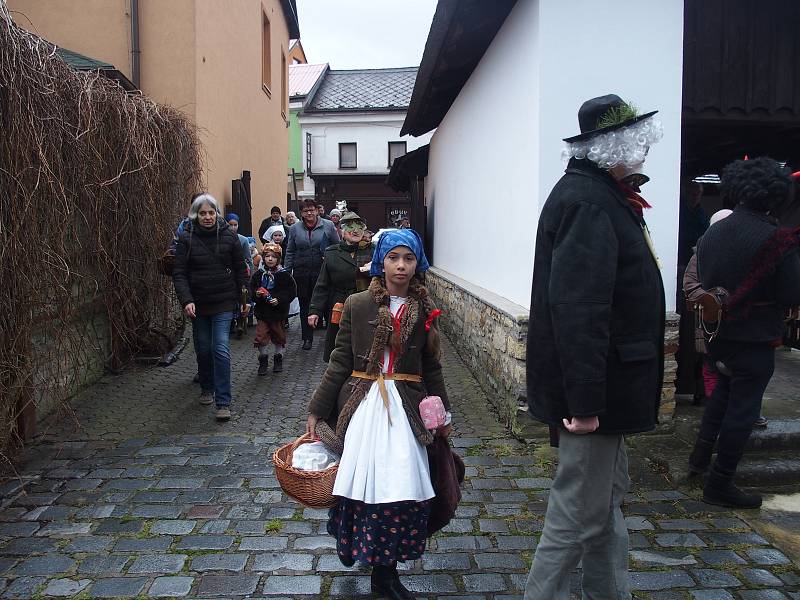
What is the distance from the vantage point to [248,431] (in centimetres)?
532

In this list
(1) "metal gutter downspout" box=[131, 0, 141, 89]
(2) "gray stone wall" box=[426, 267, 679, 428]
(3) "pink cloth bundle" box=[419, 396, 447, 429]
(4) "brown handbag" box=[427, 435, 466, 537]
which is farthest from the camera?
(1) "metal gutter downspout" box=[131, 0, 141, 89]

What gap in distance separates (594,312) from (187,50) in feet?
29.8

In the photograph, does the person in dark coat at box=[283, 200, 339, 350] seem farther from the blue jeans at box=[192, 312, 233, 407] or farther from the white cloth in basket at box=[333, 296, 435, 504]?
the white cloth in basket at box=[333, 296, 435, 504]

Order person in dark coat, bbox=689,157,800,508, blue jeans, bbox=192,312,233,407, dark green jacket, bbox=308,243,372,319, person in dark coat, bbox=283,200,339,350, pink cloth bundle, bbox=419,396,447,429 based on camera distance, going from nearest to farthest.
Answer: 1. pink cloth bundle, bbox=419,396,447,429
2. person in dark coat, bbox=689,157,800,508
3. blue jeans, bbox=192,312,233,407
4. dark green jacket, bbox=308,243,372,319
5. person in dark coat, bbox=283,200,339,350

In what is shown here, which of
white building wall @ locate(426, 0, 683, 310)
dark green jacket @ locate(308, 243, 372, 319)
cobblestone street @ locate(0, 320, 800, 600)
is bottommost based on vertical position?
cobblestone street @ locate(0, 320, 800, 600)

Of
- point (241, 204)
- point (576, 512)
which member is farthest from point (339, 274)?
point (241, 204)

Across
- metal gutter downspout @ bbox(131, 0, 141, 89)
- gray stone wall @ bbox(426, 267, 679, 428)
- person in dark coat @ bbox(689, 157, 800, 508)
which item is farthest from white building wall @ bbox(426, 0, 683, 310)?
metal gutter downspout @ bbox(131, 0, 141, 89)

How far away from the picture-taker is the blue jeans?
18.5ft

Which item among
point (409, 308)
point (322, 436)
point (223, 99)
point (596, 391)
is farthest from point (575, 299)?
point (223, 99)

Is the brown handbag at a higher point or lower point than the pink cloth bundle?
lower

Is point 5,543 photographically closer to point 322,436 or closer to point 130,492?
point 130,492

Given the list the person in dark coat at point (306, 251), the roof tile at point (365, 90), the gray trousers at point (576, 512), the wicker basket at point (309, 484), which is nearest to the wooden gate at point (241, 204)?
the person in dark coat at point (306, 251)

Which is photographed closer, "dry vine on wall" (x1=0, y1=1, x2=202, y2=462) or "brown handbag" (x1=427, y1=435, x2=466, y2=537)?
"brown handbag" (x1=427, y1=435, x2=466, y2=537)

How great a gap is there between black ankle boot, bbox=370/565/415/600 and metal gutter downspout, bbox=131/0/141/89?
862cm
